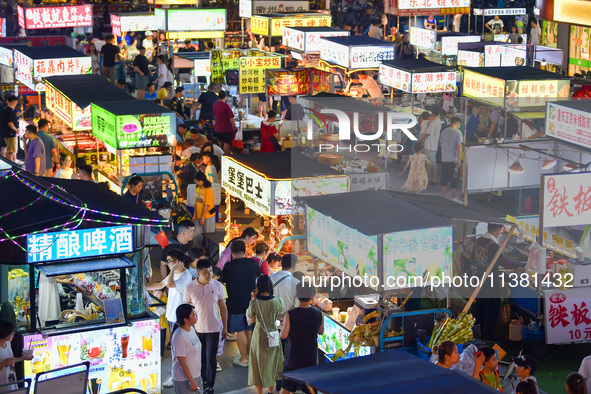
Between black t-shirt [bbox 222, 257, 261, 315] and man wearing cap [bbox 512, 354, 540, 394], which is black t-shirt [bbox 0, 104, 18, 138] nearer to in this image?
black t-shirt [bbox 222, 257, 261, 315]

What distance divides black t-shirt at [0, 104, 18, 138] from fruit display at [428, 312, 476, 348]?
1218cm

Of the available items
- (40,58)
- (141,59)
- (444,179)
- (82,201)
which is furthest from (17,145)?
(82,201)

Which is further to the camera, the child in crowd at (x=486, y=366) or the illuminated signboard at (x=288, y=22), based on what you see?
the illuminated signboard at (x=288, y=22)

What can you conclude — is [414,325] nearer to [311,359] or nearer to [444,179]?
[311,359]

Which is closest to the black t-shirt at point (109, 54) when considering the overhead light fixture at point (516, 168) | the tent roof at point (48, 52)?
the tent roof at point (48, 52)

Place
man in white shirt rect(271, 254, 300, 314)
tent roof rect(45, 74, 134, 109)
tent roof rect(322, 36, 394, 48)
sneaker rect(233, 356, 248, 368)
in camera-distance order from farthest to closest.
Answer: tent roof rect(322, 36, 394, 48)
tent roof rect(45, 74, 134, 109)
sneaker rect(233, 356, 248, 368)
man in white shirt rect(271, 254, 300, 314)

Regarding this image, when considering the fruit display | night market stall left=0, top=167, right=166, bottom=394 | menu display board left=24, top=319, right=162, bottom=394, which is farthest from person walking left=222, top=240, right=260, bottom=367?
the fruit display

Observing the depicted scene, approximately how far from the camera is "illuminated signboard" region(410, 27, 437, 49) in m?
28.5

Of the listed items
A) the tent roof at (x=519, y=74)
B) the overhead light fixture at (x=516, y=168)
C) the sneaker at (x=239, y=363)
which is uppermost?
the tent roof at (x=519, y=74)

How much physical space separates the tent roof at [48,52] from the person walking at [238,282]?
35.3ft

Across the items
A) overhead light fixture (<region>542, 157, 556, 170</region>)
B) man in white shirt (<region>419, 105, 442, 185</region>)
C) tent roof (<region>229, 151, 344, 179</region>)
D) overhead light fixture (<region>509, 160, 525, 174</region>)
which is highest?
tent roof (<region>229, 151, 344, 179</region>)

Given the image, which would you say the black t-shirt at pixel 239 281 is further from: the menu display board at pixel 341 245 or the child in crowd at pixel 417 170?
the child in crowd at pixel 417 170

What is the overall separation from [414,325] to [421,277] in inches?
23.1

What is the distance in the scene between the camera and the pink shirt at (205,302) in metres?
9.34
